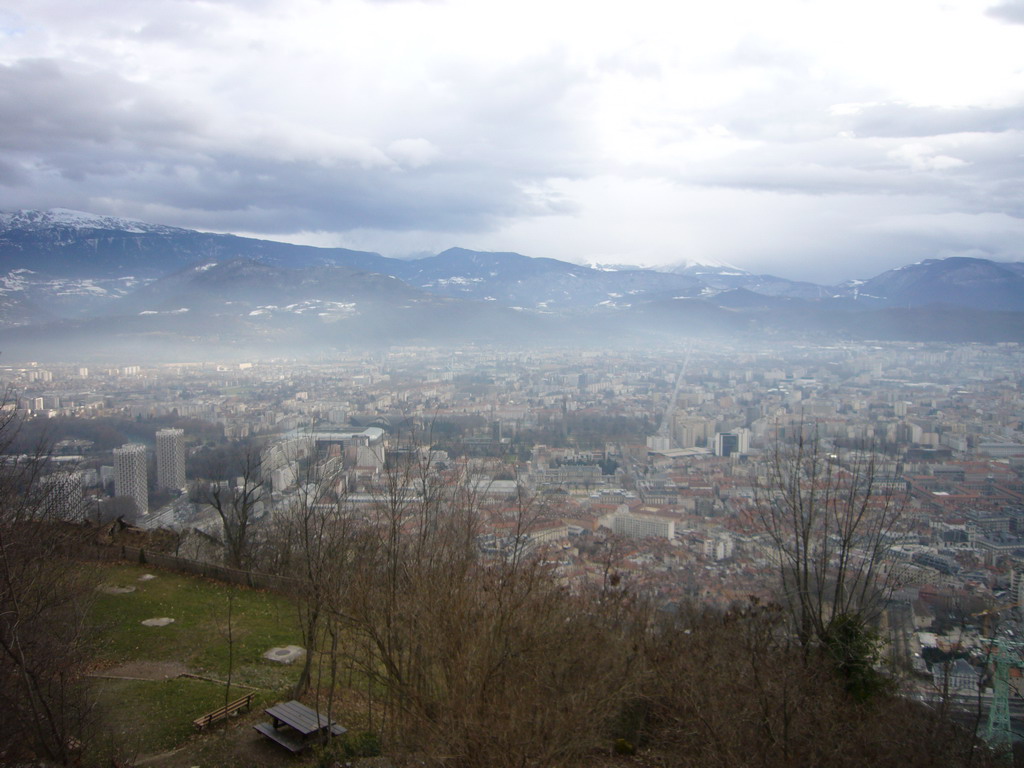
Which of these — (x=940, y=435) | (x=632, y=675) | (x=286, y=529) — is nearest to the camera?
(x=632, y=675)

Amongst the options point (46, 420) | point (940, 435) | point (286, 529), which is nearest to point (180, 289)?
point (46, 420)

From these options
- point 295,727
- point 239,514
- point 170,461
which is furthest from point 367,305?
point 295,727

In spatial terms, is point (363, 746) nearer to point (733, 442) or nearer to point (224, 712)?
point (224, 712)

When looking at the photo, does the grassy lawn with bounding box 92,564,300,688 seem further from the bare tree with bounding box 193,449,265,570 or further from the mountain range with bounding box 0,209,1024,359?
the mountain range with bounding box 0,209,1024,359

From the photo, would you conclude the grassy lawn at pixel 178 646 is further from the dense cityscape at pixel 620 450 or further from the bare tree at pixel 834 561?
the bare tree at pixel 834 561

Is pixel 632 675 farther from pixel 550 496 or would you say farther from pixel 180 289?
pixel 180 289

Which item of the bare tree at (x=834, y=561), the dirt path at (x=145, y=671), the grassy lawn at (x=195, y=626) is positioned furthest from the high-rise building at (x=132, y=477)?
the bare tree at (x=834, y=561)
